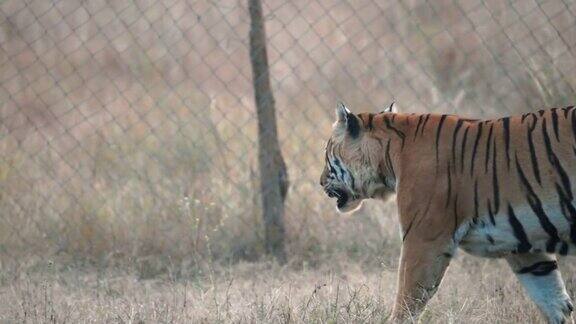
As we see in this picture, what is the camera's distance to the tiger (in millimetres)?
5332

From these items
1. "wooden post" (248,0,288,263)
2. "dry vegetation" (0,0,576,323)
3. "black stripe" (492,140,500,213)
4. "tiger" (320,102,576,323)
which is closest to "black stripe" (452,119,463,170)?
"tiger" (320,102,576,323)

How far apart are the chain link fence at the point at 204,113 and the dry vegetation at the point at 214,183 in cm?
2

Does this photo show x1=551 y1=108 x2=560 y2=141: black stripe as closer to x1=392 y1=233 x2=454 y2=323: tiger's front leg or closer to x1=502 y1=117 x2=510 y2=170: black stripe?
x1=502 y1=117 x2=510 y2=170: black stripe

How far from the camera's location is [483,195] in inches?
215

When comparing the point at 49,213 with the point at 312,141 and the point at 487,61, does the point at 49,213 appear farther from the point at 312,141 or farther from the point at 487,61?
the point at 487,61

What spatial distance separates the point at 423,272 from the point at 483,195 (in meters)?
0.50

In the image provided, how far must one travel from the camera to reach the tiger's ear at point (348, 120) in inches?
238

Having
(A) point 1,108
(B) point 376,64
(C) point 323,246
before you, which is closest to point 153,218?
(C) point 323,246

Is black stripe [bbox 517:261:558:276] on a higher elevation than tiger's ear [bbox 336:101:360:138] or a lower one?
lower

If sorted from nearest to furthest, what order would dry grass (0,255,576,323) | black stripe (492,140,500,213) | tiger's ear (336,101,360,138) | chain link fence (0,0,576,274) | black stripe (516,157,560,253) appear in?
black stripe (516,157,560,253) < black stripe (492,140,500,213) < dry grass (0,255,576,323) < tiger's ear (336,101,360,138) < chain link fence (0,0,576,274)

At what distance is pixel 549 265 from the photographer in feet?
18.9

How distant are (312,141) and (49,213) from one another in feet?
8.45

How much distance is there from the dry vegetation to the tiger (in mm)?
267

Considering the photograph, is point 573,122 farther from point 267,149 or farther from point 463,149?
point 267,149
